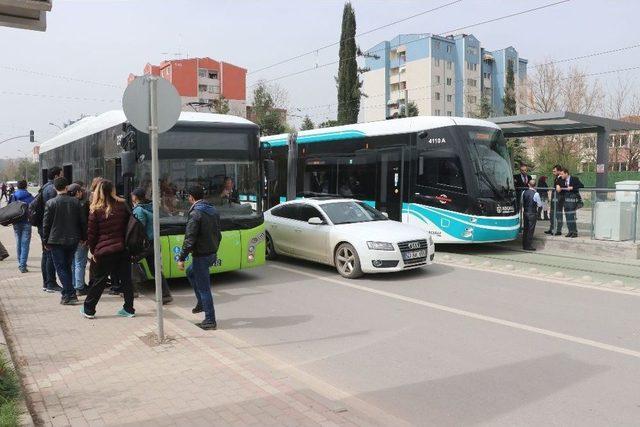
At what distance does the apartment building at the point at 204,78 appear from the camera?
3612 inches

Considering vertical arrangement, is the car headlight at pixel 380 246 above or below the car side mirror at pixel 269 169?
below

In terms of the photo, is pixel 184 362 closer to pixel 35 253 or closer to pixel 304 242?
pixel 304 242

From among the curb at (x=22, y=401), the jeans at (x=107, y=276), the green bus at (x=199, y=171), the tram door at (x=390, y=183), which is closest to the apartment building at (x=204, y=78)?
the tram door at (x=390, y=183)

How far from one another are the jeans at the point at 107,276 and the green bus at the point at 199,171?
158 centimetres

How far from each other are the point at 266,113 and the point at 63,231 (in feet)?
152

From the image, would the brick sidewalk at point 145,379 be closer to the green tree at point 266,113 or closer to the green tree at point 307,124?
the green tree at point 266,113

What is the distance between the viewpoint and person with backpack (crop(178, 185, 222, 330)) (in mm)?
6719

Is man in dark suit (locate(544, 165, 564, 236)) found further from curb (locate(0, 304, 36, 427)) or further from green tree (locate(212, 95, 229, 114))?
green tree (locate(212, 95, 229, 114))

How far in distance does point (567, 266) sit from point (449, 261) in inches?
94.4

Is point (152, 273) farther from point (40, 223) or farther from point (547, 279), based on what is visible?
point (547, 279)

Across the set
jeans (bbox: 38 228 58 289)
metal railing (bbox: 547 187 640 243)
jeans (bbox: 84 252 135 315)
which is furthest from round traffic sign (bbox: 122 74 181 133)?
metal railing (bbox: 547 187 640 243)

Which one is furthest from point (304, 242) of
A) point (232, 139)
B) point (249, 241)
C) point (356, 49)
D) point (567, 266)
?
point (356, 49)

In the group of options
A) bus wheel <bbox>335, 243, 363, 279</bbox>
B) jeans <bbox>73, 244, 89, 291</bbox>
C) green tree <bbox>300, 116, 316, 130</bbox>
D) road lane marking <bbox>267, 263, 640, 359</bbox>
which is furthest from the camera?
green tree <bbox>300, 116, 316, 130</bbox>

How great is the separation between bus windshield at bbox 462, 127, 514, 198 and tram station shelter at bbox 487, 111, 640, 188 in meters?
1.51
